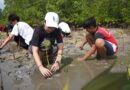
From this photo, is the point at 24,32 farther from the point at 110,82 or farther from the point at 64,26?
the point at 110,82

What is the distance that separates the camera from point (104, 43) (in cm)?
683

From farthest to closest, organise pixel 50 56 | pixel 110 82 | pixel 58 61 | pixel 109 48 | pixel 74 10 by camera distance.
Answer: pixel 74 10, pixel 109 48, pixel 50 56, pixel 58 61, pixel 110 82

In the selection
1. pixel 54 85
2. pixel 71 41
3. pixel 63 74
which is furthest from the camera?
pixel 71 41

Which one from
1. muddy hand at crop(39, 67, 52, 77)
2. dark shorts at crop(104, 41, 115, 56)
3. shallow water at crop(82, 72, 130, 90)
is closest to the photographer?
shallow water at crop(82, 72, 130, 90)

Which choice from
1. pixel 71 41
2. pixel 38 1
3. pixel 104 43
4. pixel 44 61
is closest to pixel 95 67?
pixel 104 43


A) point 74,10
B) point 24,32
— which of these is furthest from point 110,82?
point 74,10

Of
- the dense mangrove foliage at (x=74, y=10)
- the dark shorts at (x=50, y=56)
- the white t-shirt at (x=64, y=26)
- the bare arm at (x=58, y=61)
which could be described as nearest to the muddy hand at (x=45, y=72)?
the bare arm at (x=58, y=61)

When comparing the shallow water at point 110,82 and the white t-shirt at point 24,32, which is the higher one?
the white t-shirt at point 24,32

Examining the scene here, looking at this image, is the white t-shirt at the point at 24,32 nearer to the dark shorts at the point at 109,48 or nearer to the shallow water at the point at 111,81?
the dark shorts at the point at 109,48

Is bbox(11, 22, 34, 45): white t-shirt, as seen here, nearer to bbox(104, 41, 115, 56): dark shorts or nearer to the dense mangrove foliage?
bbox(104, 41, 115, 56): dark shorts

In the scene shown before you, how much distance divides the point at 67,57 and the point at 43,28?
1687 millimetres

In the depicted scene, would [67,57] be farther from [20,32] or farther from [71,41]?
[71,41]

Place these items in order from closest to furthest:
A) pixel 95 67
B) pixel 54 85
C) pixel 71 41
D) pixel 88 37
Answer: pixel 54 85
pixel 95 67
pixel 88 37
pixel 71 41

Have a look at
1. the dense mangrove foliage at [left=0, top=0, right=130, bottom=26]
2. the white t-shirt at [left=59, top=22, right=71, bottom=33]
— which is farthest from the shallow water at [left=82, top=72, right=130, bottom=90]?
the dense mangrove foliage at [left=0, top=0, right=130, bottom=26]
